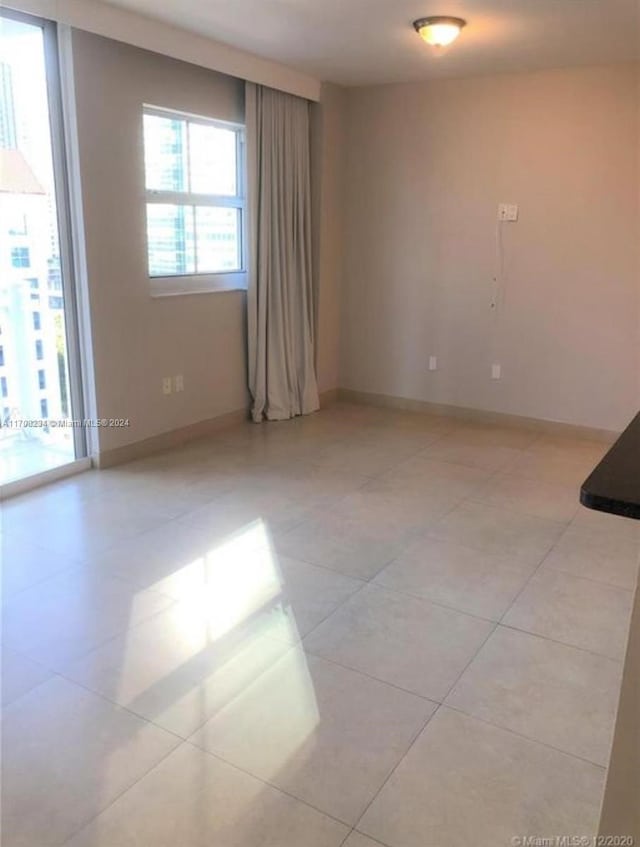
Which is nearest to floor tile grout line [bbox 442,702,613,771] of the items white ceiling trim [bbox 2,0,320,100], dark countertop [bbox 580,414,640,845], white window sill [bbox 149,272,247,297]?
dark countertop [bbox 580,414,640,845]

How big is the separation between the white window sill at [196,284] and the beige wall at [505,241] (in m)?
1.08

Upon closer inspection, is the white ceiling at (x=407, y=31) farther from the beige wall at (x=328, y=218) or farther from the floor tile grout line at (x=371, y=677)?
the floor tile grout line at (x=371, y=677)

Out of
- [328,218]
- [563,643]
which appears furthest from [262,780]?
[328,218]

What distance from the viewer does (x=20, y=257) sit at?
139 inches

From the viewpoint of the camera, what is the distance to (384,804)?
1.70 m

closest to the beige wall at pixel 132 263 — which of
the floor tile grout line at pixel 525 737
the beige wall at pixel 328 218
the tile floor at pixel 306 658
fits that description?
the tile floor at pixel 306 658

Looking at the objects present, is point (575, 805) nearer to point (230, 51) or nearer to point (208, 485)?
point (208, 485)

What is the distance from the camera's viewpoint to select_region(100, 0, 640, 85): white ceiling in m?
3.20

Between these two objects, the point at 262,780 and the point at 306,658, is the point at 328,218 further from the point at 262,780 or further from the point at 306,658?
the point at 262,780

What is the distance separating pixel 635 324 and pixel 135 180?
3.24 metres

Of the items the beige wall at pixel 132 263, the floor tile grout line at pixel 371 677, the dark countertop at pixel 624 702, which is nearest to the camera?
the dark countertop at pixel 624 702

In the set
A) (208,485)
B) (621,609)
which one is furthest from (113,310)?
(621,609)

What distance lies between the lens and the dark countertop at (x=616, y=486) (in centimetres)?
106

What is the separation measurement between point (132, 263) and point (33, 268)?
0.57 metres
